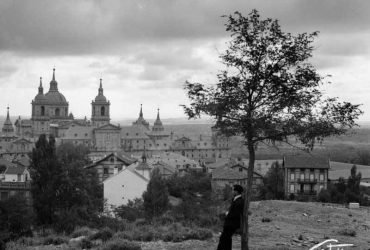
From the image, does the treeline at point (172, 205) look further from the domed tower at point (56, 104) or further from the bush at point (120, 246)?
the domed tower at point (56, 104)

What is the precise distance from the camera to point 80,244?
17406mm

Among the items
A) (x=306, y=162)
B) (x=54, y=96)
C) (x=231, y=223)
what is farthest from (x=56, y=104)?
(x=231, y=223)

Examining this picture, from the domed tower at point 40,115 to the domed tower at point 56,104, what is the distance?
72.0 inches

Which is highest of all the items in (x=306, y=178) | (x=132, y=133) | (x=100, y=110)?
(x=100, y=110)

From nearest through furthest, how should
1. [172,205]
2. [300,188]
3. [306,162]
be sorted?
[172,205] < [300,188] < [306,162]

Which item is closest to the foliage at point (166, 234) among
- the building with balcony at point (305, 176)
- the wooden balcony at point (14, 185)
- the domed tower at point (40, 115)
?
the building with balcony at point (305, 176)

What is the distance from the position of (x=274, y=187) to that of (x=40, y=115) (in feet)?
366

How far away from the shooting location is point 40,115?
16300 centimetres

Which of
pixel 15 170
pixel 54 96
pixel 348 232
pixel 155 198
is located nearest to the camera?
pixel 348 232

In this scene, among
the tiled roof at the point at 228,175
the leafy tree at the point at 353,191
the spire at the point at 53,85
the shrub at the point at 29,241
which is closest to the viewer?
the shrub at the point at 29,241

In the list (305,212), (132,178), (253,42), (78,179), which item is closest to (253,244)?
(253,42)

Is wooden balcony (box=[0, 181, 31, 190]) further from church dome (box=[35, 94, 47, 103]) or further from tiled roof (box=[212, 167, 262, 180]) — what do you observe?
church dome (box=[35, 94, 47, 103])

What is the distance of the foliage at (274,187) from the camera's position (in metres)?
57.8

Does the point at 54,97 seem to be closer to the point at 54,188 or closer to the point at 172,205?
the point at 172,205
